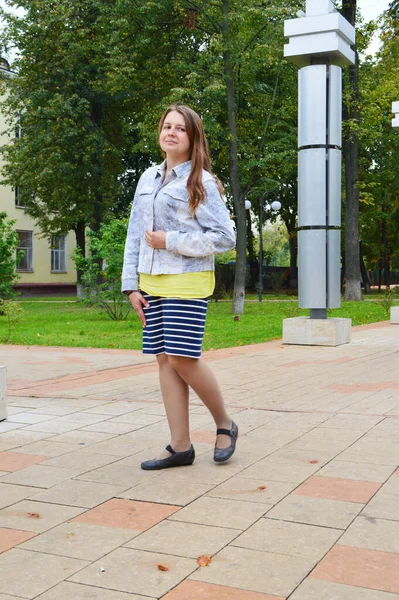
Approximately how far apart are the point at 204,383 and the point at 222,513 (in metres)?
0.94

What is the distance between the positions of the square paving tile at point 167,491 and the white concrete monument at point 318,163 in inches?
298

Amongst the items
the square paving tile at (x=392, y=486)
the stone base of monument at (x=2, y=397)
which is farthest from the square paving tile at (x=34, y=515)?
the stone base of monument at (x=2, y=397)

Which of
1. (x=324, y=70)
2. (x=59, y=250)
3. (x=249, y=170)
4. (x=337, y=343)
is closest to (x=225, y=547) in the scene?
(x=337, y=343)

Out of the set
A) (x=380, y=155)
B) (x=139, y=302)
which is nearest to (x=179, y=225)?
(x=139, y=302)

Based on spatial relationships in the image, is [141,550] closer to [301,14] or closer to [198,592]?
[198,592]

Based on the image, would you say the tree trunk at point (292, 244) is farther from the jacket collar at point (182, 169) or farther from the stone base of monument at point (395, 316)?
the jacket collar at point (182, 169)

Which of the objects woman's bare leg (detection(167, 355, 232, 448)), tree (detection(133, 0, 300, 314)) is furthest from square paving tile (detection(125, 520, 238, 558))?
tree (detection(133, 0, 300, 314))

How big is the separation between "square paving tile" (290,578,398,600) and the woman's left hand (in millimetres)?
1912

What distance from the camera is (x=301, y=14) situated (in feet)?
38.5

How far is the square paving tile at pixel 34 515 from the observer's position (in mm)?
3330

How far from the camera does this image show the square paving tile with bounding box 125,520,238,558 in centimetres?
300

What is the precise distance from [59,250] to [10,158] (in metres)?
15.9

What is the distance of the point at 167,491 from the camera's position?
3.83 metres

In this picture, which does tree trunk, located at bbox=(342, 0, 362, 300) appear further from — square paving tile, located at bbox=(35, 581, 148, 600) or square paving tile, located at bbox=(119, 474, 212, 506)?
square paving tile, located at bbox=(35, 581, 148, 600)
